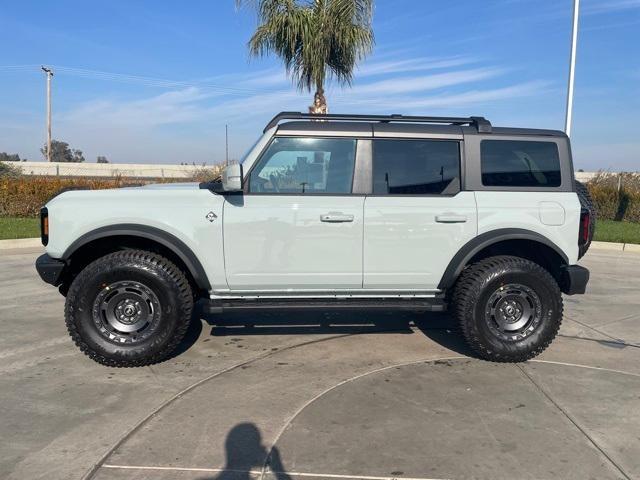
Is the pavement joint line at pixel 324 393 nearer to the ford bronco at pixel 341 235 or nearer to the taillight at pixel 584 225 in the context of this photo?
the ford bronco at pixel 341 235

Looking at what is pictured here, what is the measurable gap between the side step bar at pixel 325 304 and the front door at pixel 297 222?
118 millimetres

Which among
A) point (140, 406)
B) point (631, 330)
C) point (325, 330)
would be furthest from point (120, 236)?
point (631, 330)

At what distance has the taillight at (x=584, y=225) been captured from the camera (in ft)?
15.2

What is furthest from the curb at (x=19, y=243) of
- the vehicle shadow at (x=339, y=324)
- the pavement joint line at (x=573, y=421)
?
the pavement joint line at (x=573, y=421)

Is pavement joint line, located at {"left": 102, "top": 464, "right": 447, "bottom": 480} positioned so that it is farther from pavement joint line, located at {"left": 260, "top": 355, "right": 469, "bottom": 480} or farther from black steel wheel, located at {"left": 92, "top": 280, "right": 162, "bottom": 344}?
black steel wheel, located at {"left": 92, "top": 280, "right": 162, "bottom": 344}

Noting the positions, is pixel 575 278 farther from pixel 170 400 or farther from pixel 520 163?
pixel 170 400

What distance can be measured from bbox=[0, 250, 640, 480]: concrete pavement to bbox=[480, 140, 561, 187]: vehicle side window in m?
1.63

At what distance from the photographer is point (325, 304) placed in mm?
4543

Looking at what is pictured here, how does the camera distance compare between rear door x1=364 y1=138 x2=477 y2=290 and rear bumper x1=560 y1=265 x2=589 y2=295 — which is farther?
rear bumper x1=560 y1=265 x2=589 y2=295

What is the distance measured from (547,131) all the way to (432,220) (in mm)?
1380

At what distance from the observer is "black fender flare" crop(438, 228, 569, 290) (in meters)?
4.50

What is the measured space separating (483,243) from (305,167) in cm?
167

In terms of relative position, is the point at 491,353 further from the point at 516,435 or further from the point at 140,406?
the point at 140,406

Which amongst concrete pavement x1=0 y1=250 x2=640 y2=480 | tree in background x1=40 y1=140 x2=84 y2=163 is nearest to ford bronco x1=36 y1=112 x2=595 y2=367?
concrete pavement x1=0 y1=250 x2=640 y2=480
